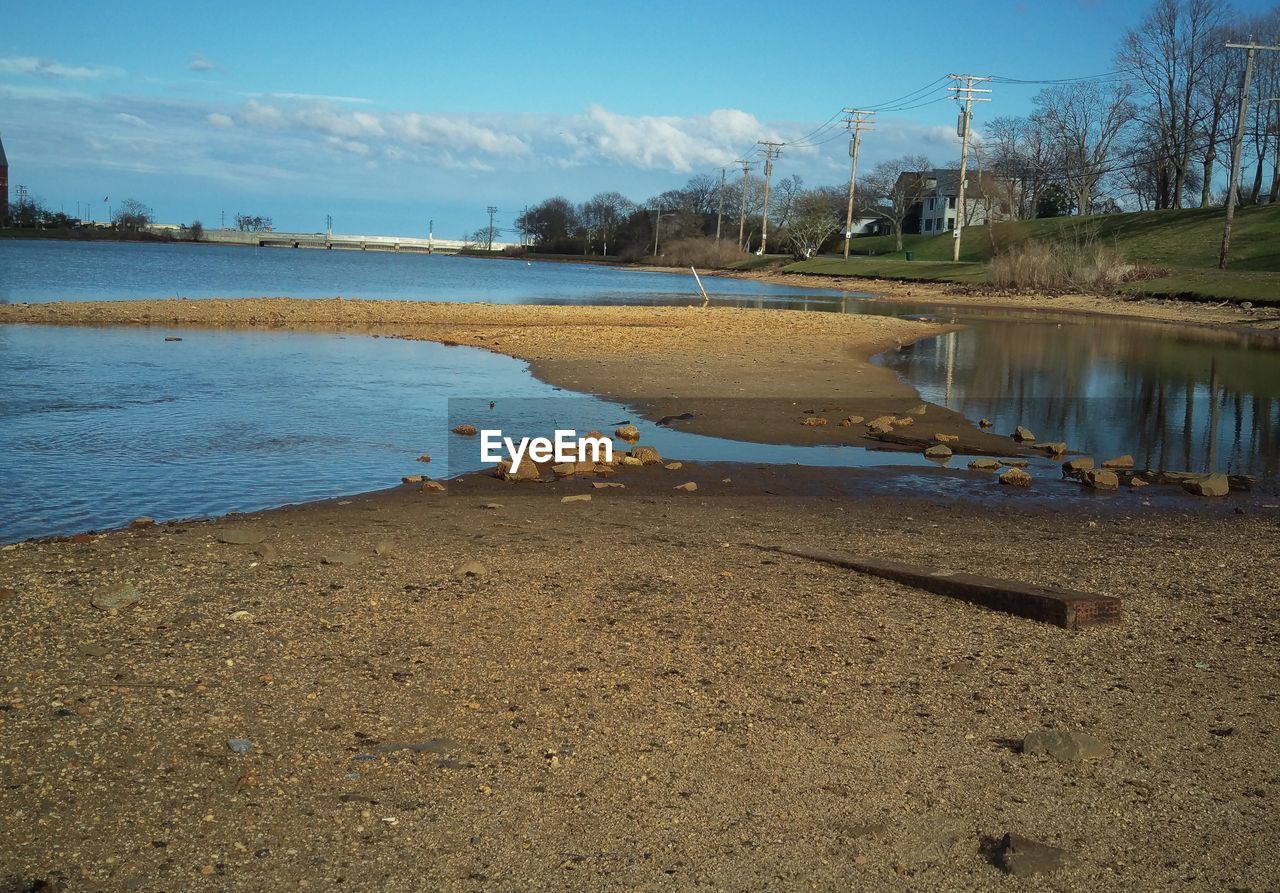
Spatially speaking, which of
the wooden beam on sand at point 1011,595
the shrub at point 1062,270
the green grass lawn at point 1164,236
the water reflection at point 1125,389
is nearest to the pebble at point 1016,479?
the water reflection at point 1125,389

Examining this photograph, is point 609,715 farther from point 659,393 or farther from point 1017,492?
point 659,393

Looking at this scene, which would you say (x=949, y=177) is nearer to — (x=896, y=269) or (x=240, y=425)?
(x=896, y=269)

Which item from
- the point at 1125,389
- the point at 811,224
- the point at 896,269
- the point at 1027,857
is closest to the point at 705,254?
the point at 811,224

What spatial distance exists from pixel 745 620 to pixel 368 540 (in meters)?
3.08

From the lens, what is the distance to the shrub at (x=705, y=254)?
128 m

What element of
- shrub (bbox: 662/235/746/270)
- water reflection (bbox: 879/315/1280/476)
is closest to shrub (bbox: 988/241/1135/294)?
water reflection (bbox: 879/315/1280/476)

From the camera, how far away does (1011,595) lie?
683 centimetres

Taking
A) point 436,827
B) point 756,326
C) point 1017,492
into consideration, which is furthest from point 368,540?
point 756,326

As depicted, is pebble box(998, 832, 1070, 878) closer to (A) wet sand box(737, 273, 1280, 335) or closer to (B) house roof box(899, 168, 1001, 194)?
(A) wet sand box(737, 273, 1280, 335)

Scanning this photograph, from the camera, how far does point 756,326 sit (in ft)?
105

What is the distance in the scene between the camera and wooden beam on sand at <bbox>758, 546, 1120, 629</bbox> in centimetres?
660

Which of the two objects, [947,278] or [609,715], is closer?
[609,715]

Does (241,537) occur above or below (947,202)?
below

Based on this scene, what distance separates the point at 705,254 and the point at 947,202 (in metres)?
26.8
